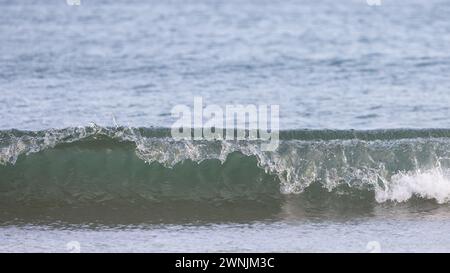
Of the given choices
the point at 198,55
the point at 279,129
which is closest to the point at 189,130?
the point at 279,129

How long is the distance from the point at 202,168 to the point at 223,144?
1.06 ft

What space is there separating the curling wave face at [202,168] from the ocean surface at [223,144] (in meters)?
0.02

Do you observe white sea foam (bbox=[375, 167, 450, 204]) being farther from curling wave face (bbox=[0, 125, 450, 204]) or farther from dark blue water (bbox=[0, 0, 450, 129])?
dark blue water (bbox=[0, 0, 450, 129])

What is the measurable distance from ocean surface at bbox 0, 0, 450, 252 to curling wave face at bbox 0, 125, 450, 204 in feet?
0.05

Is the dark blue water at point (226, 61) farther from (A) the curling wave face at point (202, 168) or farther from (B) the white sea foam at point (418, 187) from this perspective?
(B) the white sea foam at point (418, 187)

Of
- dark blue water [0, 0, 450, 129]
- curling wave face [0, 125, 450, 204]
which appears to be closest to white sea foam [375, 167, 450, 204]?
curling wave face [0, 125, 450, 204]

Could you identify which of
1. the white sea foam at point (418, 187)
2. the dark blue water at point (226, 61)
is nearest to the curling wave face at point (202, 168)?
the white sea foam at point (418, 187)

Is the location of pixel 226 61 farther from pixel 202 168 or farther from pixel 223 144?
pixel 202 168

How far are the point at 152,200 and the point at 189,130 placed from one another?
66.4 inches

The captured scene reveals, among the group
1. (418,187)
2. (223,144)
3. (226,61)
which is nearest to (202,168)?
(223,144)

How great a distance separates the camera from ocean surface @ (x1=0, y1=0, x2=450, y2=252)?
7.81 m

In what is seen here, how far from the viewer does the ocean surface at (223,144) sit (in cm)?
781
